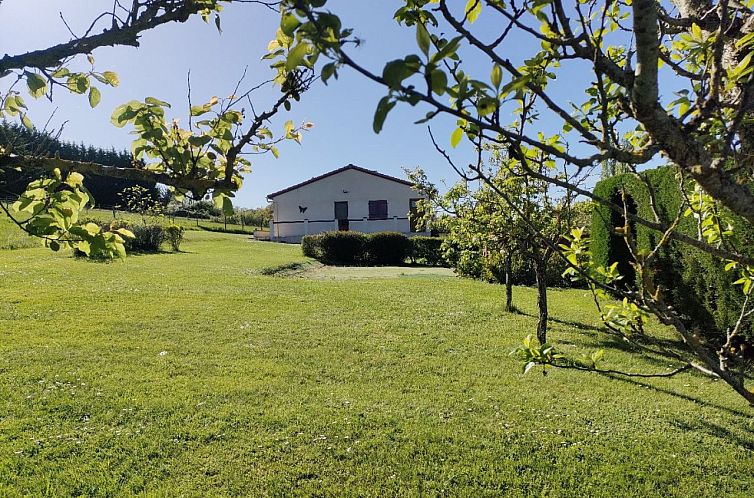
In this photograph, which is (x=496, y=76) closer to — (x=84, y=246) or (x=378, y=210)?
(x=84, y=246)

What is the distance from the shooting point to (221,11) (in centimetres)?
236

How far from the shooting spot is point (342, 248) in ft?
74.1

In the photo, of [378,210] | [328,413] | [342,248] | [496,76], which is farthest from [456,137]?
[378,210]

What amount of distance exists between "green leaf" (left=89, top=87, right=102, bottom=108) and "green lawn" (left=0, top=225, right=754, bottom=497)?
256 centimetres

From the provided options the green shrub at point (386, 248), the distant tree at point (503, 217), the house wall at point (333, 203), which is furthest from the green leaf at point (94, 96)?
the house wall at point (333, 203)

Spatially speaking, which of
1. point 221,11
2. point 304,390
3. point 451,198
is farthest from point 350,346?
point 221,11

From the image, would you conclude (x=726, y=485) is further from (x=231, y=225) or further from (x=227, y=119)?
(x=231, y=225)

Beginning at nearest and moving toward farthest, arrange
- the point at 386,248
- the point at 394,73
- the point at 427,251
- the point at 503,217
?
the point at 394,73 → the point at 503,217 → the point at 427,251 → the point at 386,248

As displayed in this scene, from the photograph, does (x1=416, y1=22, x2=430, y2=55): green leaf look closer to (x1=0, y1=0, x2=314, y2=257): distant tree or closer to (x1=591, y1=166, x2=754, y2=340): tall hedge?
(x1=0, y1=0, x2=314, y2=257): distant tree

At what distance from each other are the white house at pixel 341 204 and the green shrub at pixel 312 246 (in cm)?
1086

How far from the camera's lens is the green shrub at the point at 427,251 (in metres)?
22.2

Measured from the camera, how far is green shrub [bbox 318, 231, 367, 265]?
22375 mm

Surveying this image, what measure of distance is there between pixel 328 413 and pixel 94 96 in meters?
3.34

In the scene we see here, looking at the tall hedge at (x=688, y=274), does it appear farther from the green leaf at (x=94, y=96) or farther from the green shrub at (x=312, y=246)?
the green shrub at (x=312, y=246)
